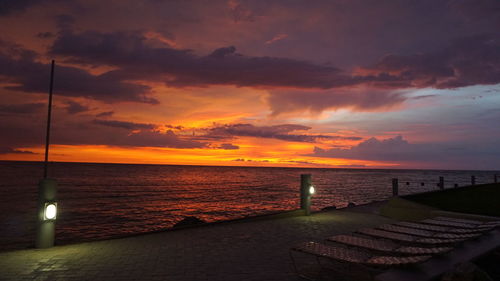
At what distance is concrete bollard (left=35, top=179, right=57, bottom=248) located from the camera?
6285 mm

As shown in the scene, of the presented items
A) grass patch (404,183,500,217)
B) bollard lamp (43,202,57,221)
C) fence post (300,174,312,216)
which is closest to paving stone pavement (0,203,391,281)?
bollard lamp (43,202,57,221)

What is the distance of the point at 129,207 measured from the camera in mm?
26688

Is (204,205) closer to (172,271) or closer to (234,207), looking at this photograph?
(234,207)

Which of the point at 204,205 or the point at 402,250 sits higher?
the point at 402,250

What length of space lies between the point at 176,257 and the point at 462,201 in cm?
1273

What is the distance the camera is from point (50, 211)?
637 cm

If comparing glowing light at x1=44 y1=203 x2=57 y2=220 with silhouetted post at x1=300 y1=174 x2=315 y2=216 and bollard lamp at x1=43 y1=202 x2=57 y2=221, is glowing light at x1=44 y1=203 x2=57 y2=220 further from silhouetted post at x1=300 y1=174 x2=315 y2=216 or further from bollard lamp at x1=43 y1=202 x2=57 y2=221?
silhouetted post at x1=300 y1=174 x2=315 y2=216

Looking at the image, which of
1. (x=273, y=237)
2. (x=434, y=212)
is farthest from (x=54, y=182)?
(x=434, y=212)

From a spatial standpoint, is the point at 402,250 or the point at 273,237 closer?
the point at 402,250

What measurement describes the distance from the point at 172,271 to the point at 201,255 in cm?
98

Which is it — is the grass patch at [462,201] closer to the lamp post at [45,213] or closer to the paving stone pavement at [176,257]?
the paving stone pavement at [176,257]

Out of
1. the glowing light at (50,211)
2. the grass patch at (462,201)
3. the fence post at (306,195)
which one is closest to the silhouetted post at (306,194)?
the fence post at (306,195)

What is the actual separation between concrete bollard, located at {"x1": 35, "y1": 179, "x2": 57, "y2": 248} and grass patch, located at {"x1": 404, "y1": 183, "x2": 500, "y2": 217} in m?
12.1

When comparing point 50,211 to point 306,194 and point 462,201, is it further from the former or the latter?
point 462,201
